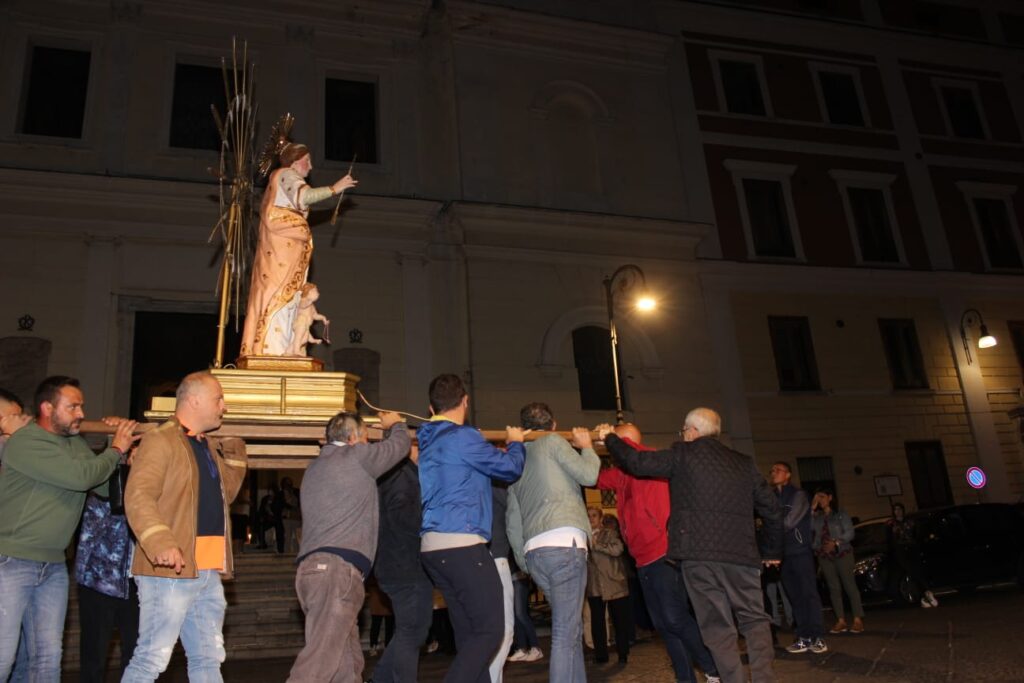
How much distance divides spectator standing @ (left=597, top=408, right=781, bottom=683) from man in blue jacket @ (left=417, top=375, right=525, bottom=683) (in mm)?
1132

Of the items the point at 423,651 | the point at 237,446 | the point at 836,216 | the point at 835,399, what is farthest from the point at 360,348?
the point at 836,216

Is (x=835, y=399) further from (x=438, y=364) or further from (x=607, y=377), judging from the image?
(x=438, y=364)

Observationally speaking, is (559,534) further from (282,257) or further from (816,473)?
(816,473)

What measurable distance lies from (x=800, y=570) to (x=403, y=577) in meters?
4.80

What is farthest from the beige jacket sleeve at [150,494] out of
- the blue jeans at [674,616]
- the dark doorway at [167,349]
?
the dark doorway at [167,349]

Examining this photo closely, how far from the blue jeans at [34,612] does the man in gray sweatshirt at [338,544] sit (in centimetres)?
140

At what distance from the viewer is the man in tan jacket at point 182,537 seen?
3.67 m

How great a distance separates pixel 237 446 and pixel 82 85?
1332 centimetres

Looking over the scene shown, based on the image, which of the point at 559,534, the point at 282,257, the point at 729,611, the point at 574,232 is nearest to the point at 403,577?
the point at 559,534

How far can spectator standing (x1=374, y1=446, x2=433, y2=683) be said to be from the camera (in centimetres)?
485

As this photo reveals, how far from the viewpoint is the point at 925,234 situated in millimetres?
20094

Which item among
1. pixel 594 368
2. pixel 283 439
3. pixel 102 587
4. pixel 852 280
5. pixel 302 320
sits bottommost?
pixel 102 587

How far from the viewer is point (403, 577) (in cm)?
506

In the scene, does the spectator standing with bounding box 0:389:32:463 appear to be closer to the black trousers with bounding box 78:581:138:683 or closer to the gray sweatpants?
the black trousers with bounding box 78:581:138:683
